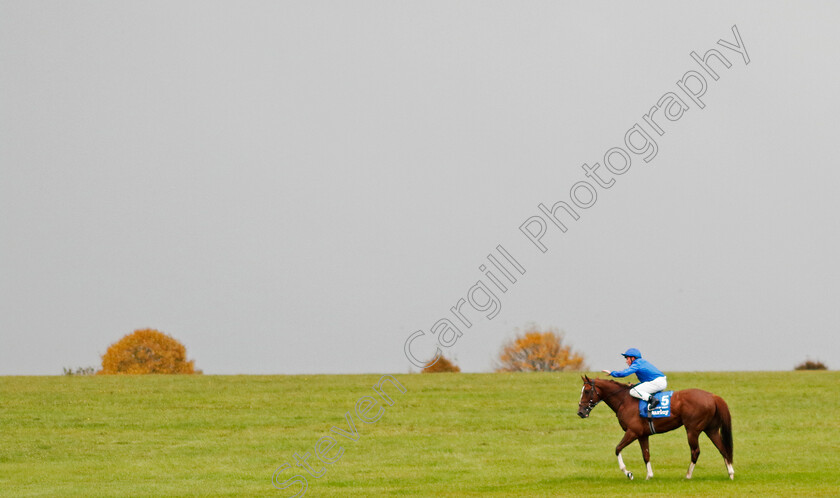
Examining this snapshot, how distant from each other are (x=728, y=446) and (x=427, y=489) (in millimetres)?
6151

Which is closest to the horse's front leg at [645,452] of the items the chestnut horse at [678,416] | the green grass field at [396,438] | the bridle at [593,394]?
the chestnut horse at [678,416]

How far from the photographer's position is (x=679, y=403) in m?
20.6

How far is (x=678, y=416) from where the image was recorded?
20594 millimetres

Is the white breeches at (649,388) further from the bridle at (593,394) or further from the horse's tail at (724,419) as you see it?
the horse's tail at (724,419)

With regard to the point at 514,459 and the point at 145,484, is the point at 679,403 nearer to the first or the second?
the point at 514,459

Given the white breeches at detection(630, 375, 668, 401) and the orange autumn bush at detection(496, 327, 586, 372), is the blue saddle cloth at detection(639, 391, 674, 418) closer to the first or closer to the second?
the white breeches at detection(630, 375, 668, 401)

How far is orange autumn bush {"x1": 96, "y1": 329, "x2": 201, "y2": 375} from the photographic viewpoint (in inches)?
2554

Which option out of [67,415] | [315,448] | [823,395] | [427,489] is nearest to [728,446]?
[427,489]

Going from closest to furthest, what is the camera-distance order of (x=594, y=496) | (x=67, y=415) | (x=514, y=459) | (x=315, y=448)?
(x=594, y=496) < (x=514, y=459) < (x=315, y=448) < (x=67, y=415)

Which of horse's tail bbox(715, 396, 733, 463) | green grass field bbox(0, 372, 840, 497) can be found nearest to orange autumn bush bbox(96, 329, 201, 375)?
green grass field bbox(0, 372, 840, 497)

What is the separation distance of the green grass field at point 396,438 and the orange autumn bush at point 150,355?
2133cm

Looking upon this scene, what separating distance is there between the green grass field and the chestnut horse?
811 mm

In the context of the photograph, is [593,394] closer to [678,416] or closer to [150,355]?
[678,416]

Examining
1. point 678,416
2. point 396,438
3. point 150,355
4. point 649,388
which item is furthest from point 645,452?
point 150,355
